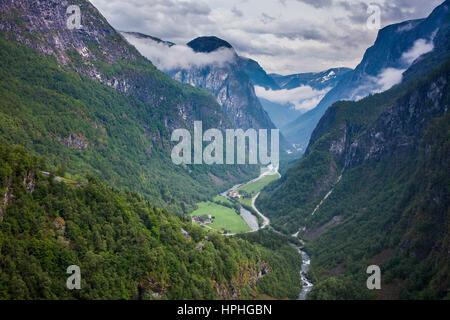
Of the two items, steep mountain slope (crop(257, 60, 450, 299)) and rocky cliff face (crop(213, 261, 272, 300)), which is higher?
steep mountain slope (crop(257, 60, 450, 299))

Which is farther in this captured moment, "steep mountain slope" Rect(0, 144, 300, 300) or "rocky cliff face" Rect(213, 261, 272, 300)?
"rocky cliff face" Rect(213, 261, 272, 300)

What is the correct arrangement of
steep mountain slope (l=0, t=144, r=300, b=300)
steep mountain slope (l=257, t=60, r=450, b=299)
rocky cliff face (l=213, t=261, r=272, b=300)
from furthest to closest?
steep mountain slope (l=257, t=60, r=450, b=299) → rocky cliff face (l=213, t=261, r=272, b=300) → steep mountain slope (l=0, t=144, r=300, b=300)

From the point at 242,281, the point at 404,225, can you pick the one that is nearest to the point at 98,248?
the point at 242,281

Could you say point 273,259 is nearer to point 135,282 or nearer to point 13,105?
point 135,282

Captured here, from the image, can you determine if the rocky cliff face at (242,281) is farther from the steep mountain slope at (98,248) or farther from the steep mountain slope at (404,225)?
the steep mountain slope at (404,225)

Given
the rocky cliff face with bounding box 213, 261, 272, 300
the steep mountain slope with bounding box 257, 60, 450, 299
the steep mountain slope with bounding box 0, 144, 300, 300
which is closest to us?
the steep mountain slope with bounding box 0, 144, 300, 300

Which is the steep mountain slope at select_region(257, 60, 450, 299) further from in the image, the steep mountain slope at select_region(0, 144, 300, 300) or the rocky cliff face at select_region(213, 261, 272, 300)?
the steep mountain slope at select_region(0, 144, 300, 300)

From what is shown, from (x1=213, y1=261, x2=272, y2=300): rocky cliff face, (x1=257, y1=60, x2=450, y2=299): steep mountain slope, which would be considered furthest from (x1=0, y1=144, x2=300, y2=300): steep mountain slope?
(x1=257, y1=60, x2=450, y2=299): steep mountain slope
